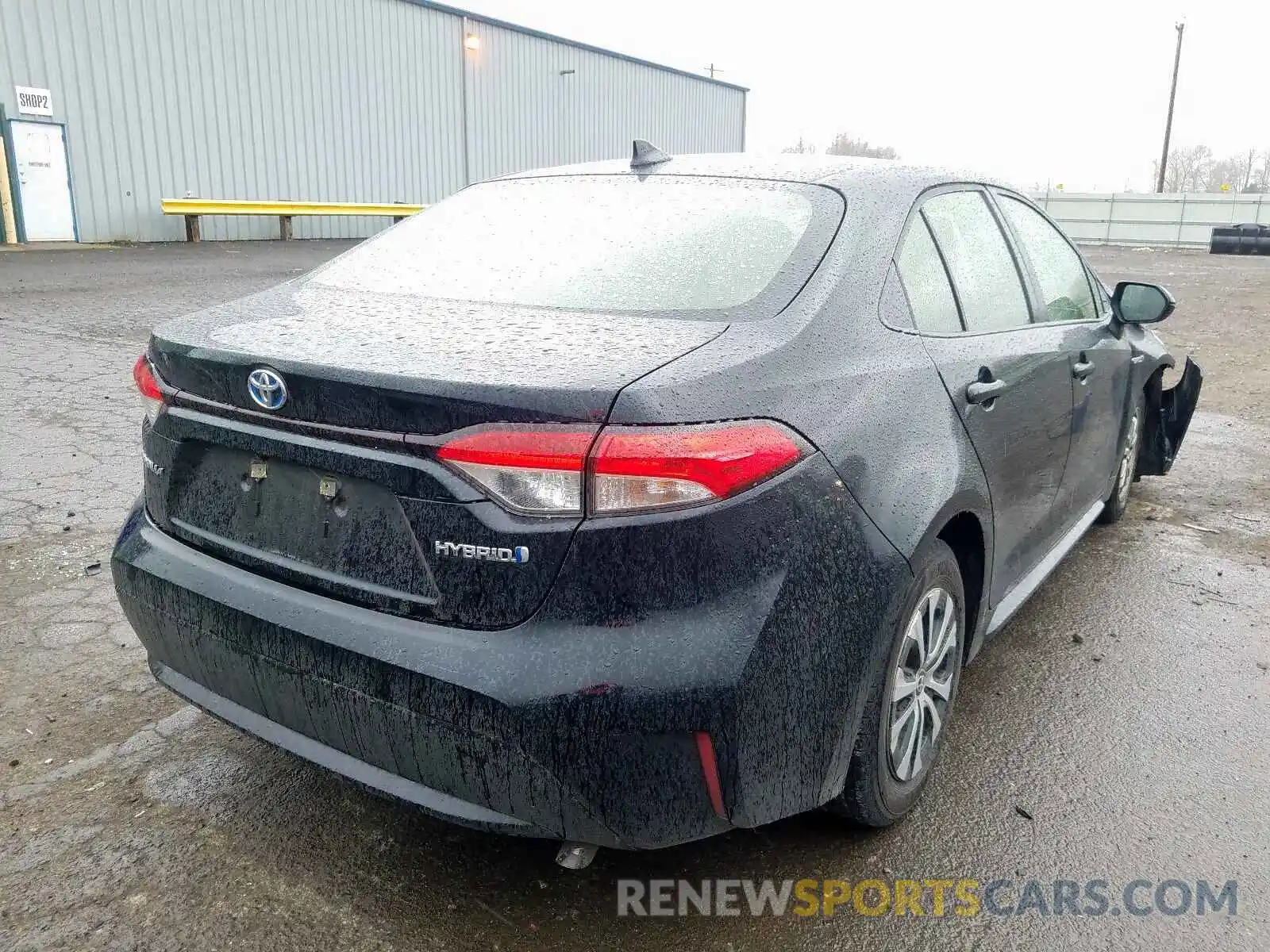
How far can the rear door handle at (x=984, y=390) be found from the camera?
8.46ft

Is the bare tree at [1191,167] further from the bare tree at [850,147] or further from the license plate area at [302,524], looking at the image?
the license plate area at [302,524]

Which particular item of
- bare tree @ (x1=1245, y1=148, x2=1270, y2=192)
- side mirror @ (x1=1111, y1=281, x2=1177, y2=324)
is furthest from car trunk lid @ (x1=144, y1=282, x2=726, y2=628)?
bare tree @ (x1=1245, y1=148, x2=1270, y2=192)

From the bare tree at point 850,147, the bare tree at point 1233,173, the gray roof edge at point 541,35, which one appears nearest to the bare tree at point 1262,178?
the bare tree at point 1233,173

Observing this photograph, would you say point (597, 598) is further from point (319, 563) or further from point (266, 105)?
point (266, 105)

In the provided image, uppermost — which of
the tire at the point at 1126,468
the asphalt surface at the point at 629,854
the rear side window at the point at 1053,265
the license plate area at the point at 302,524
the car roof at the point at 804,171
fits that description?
the car roof at the point at 804,171

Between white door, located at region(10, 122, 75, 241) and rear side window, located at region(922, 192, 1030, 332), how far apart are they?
64.6ft

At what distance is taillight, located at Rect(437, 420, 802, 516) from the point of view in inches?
69.5

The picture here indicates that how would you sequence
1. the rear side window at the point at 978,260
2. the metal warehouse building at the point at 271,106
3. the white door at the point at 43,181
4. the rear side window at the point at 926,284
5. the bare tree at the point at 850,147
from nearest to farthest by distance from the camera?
the rear side window at the point at 926,284
the rear side window at the point at 978,260
the white door at the point at 43,181
the metal warehouse building at the point at 271,106
the bare tree at the point at 850,147

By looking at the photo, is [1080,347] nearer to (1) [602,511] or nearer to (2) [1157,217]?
(1) [602,511]

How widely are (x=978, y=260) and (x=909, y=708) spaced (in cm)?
138

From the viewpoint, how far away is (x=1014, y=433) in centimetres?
285

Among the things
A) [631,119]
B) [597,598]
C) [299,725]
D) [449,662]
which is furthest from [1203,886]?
[631,119]

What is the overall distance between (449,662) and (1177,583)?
3.44 meters

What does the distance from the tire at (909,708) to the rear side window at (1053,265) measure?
4.27 feet
